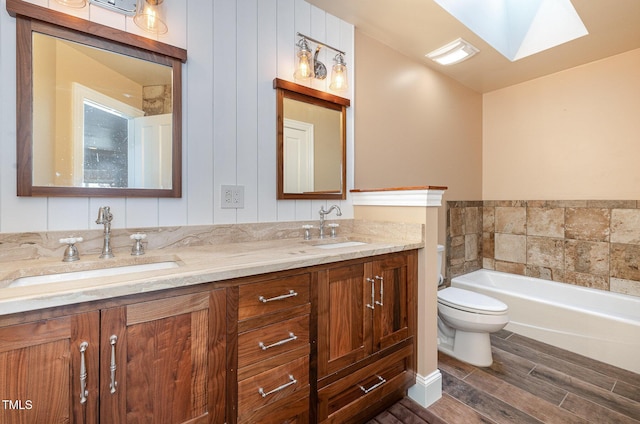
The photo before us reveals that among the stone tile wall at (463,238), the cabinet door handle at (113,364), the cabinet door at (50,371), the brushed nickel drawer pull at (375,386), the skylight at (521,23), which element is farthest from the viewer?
the stone tile wall at (463,238)

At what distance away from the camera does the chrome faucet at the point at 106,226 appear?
1.17m

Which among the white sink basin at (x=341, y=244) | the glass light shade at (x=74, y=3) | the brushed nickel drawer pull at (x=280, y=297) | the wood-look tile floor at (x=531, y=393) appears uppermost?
the glass light shade at (x=74, y=3)

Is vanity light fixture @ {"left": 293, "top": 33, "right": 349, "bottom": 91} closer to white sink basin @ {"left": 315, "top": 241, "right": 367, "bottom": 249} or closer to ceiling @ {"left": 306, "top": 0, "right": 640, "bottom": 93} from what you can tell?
ceiling @ {"left": 306, "top": 0, "right": 640, "bottom": 93}

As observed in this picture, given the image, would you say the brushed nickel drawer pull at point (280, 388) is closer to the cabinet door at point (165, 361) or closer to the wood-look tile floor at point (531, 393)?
the cabinet door at point (165, 361)

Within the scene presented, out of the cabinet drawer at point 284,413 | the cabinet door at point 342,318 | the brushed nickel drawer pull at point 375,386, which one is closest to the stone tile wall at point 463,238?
the brushed nickel drawer pull at point 375,386

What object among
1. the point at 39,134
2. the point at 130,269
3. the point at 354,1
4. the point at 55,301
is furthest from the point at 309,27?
the point at 55,301

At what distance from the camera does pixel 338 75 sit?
6.46ft

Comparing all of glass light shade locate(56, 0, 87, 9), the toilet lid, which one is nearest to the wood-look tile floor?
the toilet lid

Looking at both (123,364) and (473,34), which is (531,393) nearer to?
(123,364)

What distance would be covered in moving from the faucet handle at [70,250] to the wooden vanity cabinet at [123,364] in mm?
481

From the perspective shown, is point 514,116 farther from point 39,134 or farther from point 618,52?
point 39,134

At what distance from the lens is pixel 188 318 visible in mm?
921

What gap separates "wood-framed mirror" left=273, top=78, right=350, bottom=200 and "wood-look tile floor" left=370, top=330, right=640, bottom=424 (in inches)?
55.0

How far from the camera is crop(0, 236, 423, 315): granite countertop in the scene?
28.6 inches
